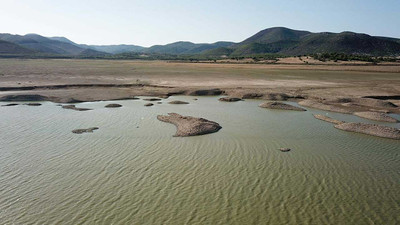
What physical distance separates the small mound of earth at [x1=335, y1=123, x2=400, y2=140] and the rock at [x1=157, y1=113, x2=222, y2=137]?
24.6 ft

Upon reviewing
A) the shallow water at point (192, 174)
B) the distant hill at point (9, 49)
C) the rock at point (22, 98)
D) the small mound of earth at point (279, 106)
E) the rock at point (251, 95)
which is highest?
the distant hill at point (9, 49)

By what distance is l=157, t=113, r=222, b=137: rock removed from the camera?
1650cm

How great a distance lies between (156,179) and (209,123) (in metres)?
7.75

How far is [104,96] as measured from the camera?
28047 mm

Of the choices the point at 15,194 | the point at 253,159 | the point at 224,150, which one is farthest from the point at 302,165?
the point at 15,194

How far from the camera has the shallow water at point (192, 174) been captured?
867 centimetres

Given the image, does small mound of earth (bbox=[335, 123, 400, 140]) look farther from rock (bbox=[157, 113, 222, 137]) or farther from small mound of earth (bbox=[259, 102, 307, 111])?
rock (bbox=[157, 113, 222, 137])

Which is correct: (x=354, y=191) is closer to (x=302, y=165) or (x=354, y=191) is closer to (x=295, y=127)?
(x=302, y=165)

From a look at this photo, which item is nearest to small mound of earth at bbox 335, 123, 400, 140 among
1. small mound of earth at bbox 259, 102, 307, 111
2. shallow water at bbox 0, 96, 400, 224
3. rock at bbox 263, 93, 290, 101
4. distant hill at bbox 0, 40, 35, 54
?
shallow water at bbox 0, 96, 400, 224

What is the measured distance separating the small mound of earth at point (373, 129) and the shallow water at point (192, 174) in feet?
1.78

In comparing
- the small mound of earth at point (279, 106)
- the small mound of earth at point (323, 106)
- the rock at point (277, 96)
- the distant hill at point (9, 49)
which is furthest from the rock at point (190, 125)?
the distant hill at point (9, 49)

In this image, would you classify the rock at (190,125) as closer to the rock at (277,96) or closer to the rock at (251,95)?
the rock at (251,95)

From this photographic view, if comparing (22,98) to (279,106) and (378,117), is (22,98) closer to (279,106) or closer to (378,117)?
(279,106)

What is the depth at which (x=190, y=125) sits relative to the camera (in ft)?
57.6
